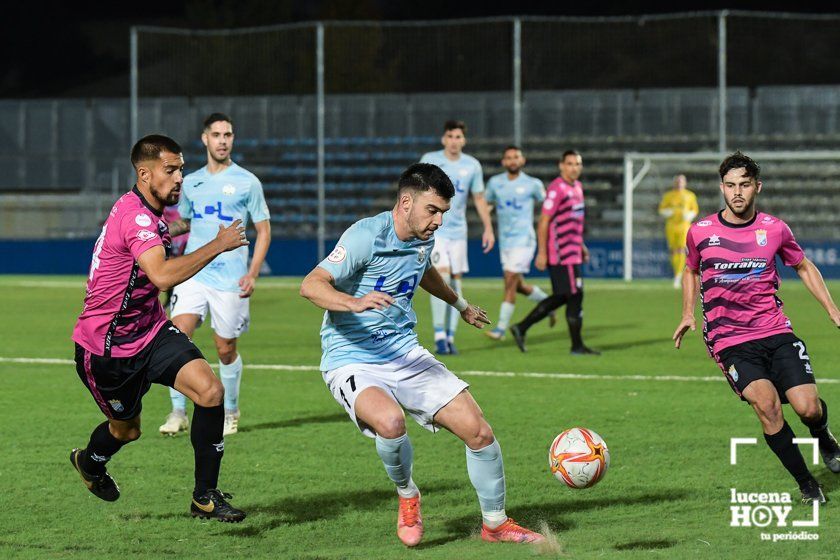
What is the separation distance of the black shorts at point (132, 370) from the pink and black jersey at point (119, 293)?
0.04 meters

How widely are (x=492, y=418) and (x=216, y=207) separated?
2.39 meters

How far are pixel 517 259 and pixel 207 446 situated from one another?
9105 mm

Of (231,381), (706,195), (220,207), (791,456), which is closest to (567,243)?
(220,207)

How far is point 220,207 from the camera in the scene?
883cm

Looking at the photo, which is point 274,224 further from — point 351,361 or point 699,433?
point 351,361

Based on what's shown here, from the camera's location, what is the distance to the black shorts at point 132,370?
6.02 metres

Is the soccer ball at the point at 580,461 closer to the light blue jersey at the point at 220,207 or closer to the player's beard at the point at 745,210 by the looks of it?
the player's beard at the point at 745,210

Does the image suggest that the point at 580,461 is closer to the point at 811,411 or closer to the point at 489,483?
the point at 489,483

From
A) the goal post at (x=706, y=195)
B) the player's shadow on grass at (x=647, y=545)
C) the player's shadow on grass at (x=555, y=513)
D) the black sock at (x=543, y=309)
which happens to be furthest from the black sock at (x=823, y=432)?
the goal post at (x=706, y=195)

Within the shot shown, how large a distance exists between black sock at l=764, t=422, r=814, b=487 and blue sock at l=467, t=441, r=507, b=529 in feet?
5.19

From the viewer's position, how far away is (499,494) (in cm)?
562

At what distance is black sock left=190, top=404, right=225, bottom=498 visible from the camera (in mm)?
5988

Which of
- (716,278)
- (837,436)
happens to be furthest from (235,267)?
(837,436)

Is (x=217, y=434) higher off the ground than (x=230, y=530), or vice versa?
(x=217, y=434)
